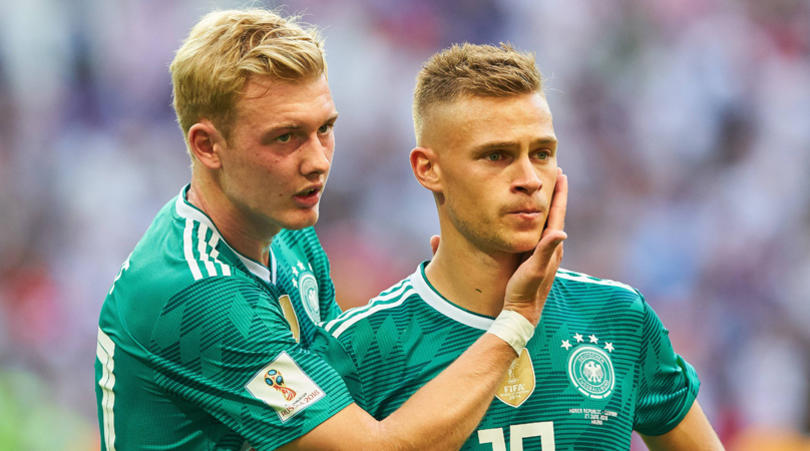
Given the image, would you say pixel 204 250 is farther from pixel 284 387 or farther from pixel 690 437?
pixel 690 437

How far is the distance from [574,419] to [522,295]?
41 centimetres

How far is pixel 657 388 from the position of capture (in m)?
3.09

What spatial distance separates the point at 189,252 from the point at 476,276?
93 cm

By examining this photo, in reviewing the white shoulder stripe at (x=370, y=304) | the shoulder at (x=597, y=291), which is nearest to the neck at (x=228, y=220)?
the white shoulder stripe at (x=370, y=304)

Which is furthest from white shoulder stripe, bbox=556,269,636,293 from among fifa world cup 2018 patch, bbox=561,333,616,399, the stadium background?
the stadium background

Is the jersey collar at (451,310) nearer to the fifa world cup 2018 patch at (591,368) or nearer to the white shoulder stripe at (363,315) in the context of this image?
the white shoulder stripe at (363,315)

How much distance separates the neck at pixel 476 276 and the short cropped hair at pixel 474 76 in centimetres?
43

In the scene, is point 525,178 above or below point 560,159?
above

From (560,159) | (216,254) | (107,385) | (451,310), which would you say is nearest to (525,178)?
(451,310)

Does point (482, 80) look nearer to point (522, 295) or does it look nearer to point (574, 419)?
point (522, 295)

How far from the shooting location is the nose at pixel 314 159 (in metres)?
3.09

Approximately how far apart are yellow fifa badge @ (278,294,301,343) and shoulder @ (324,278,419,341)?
357 mm

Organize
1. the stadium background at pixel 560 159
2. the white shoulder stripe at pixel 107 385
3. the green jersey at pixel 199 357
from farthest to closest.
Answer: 1. the stadium background at pixel 560 159
2. the white shoulder stripe at pixel 107 385
3. the green jersey at pixel 199 357

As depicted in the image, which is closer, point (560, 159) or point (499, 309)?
point (499, 309)
